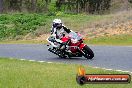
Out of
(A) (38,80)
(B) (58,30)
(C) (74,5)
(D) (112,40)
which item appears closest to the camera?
(A) (38,80)

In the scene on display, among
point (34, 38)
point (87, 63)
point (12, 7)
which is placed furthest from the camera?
point (12, 7)

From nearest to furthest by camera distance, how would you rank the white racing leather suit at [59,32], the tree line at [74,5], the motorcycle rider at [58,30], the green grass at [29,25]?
1. the motorcycle rider at [58,30]
2. the white racing leather suit at [59,32]
3. the green grass at [29,25]
4. the tree line at [74,5]

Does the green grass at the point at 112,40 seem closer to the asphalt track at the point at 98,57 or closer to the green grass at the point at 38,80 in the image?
the asphalt track at the point at 98,57

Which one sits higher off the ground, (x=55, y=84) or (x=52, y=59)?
(x=55, y=84)

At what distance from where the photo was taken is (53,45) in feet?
60.7

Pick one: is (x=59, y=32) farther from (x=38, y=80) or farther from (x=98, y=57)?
(x=38, y=80)

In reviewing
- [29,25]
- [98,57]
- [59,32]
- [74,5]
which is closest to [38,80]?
[59,32]

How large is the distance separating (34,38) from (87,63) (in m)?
16.3

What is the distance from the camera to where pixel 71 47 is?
18281 millimetres

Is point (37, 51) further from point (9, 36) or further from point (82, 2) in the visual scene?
point (82, 2)

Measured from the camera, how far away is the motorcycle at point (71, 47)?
18.1 meters

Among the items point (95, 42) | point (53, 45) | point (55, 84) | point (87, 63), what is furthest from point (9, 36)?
point (55, 84)

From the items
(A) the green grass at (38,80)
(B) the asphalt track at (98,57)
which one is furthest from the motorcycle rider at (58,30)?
(A) the green grass at (38,80)

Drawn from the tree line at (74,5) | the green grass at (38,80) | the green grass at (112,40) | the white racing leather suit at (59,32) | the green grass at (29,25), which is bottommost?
the tree line at (74,5)
